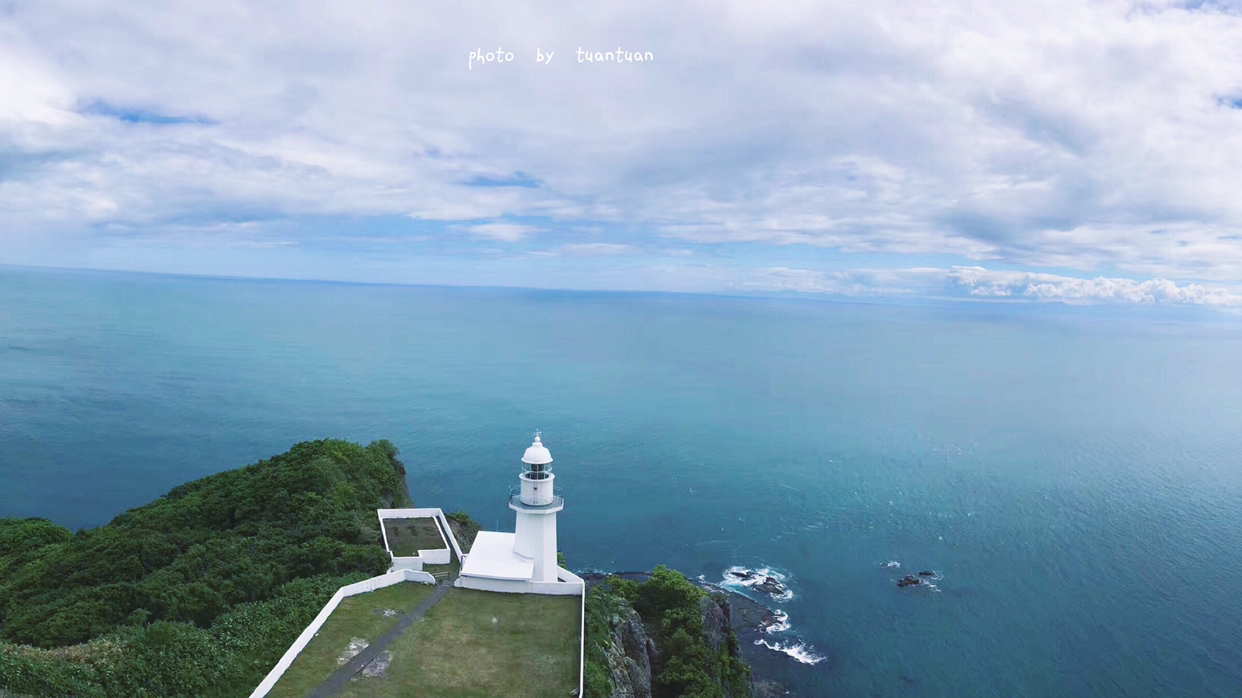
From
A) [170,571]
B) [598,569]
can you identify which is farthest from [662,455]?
[170,571]

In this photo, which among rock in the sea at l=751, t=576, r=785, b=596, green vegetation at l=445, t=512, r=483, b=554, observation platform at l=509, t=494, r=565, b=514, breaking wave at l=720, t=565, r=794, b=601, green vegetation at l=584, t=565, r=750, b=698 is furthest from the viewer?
rock in the sea at l=751, t=576, r=785, b=596

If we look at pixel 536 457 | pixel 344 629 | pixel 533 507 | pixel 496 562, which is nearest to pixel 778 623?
pixel 533 507

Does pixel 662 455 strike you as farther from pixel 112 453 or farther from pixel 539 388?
pixel 112 453

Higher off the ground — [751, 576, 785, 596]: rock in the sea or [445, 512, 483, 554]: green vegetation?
[445, 512, 483, 554]: green vegetation

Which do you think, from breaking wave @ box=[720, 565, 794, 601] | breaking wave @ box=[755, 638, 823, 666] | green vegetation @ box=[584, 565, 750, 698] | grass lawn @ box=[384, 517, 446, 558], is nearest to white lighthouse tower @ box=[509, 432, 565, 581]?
green vegetation @ box=[584, 565, 750, 698]

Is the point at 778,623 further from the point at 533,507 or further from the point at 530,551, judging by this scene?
the point at 533,507

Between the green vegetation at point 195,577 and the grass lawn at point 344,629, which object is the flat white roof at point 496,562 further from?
the green vegetation at point 195,577

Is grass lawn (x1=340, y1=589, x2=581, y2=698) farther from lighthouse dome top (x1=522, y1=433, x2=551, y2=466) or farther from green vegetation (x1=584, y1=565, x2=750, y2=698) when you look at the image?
lighthouse dome top (x1=522, y1=433, x2=551, y2=466)
